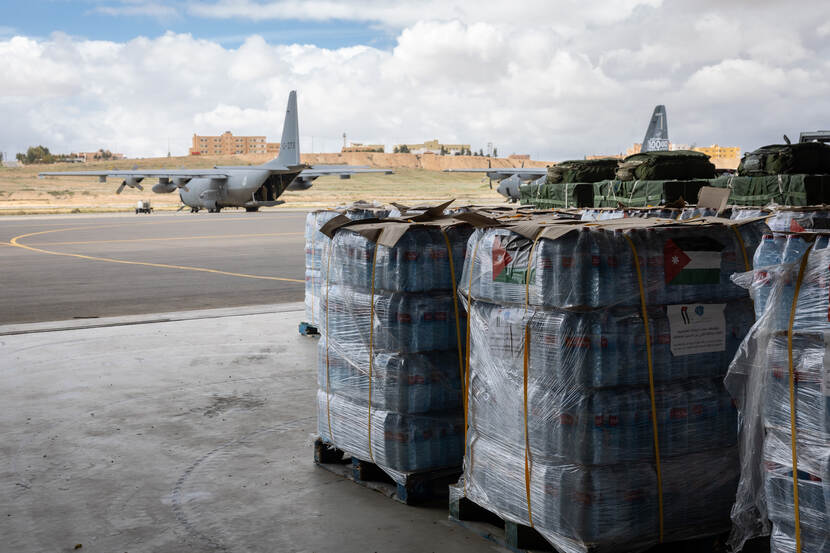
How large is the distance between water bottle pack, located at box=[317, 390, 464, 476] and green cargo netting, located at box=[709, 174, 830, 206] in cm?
889

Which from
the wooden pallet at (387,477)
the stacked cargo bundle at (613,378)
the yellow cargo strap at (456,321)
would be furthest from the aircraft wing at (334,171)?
the stacked cargo bundle at (613,378)

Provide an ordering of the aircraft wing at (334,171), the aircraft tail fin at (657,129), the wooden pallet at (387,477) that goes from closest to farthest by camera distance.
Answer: the wooden pallet at (387,477) → the aircraft tail fin at (657,129) → the aircraft wing at (334,171)

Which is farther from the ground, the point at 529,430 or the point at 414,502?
the point at 529,430

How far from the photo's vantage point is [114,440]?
6395 mm

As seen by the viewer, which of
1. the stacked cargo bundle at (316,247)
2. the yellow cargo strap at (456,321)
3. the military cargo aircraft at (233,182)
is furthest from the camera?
the military cargo aircraft at (233,182)

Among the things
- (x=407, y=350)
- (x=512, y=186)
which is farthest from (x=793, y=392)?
(x=512, y=186)

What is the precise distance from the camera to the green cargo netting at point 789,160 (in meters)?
12.5

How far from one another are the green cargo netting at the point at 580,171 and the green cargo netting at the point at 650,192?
2470mm

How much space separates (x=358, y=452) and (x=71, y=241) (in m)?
25.0

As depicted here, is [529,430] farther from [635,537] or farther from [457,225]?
[457,225]

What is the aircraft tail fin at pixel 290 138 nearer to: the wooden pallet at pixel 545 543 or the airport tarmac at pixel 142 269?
the airport tarmac at pixel 142 269

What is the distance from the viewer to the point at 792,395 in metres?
3.40

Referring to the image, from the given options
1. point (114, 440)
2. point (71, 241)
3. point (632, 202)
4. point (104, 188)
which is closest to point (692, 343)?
point (114, 440)

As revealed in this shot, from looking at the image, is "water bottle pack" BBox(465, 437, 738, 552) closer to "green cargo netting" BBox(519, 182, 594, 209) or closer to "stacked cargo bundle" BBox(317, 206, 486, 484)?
"stacked cargo bundle" BBox(317, 206, 486, 484)
